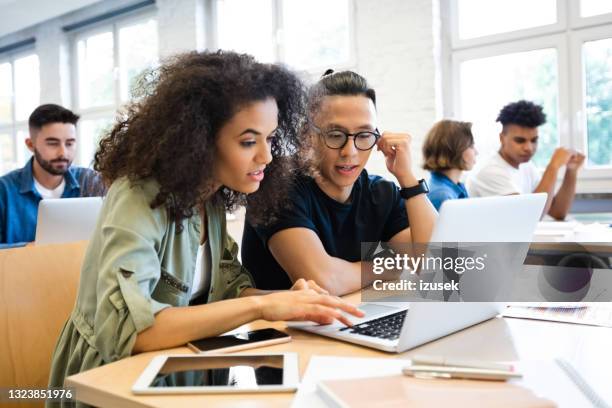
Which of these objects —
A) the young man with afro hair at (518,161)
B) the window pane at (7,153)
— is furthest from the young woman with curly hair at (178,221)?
the window pane at (7,153)

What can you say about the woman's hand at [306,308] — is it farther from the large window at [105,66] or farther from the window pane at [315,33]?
the large window at [105,66]

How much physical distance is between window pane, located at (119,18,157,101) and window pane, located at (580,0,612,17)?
13.7 feet

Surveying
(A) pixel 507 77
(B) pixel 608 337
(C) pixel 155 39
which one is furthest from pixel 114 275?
(C) pixel 155 39

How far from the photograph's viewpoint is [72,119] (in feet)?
10.7

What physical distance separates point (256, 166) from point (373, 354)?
19.4 inches

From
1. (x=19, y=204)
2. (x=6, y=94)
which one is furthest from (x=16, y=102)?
(x=19, y=204)

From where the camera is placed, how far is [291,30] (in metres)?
5.05

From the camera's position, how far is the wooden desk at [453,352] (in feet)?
2.29

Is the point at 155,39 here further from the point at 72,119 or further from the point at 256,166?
the point at 256,166

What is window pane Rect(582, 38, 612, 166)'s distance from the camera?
12.4ft

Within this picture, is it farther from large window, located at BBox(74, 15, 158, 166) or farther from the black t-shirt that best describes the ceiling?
the black t-shirt

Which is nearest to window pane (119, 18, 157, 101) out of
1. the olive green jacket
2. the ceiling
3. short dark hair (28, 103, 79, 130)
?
the ceiling

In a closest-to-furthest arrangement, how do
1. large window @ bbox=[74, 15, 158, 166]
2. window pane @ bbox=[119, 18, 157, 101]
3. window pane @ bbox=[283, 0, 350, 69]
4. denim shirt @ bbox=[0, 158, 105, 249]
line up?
1. denim shirt @ bbox=[0, 158, 105, 249]
2. window pane @ bbox=[283, 0, 350, 69]
3. window pane @ bbox=[119, 18, 157, 101]
4. large window @ bbox=[74, 15, 158, 166]

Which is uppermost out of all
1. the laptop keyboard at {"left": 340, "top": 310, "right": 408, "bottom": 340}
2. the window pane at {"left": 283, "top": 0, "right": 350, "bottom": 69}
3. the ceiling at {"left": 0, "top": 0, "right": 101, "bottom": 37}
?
the ceiling at {"left": 0, "top": 0, "right": 101, "bottom": 37}
